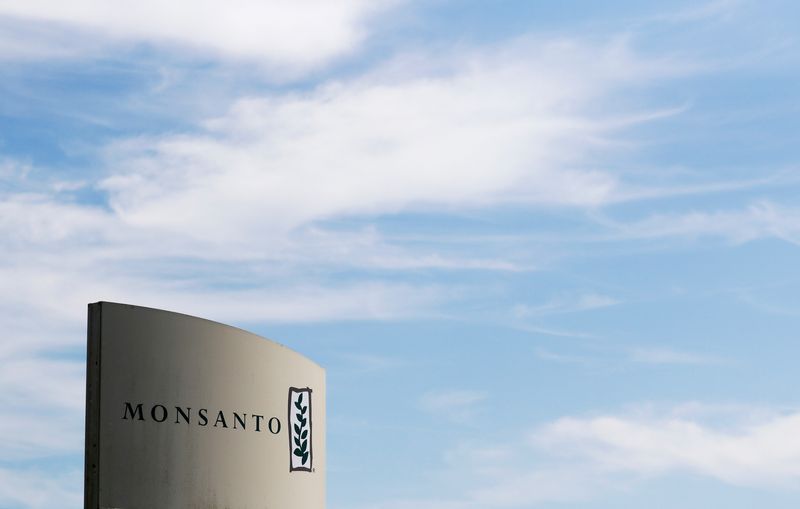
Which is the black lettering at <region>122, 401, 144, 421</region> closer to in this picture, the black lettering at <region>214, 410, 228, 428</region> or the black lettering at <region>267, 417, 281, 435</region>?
the black lettering at <region>214, 410, 228, 428</region>

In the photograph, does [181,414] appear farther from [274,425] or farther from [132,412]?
[274,425]

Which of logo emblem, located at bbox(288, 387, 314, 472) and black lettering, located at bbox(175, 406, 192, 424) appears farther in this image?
logo emblem, located at bbox(288, 387, 314, 472)

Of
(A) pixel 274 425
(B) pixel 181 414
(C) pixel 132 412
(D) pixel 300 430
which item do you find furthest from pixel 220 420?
(D) pixel 300 430

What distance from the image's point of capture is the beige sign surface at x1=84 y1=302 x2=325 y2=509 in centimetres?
1714

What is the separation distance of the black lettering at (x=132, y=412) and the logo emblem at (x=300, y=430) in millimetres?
3172

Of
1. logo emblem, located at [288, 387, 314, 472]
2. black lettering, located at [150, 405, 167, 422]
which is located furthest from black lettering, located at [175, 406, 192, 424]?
logo emblem, located at [288, 387, 314, 472]

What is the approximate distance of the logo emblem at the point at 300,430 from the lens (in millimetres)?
20172

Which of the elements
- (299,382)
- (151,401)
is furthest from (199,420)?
(299,382)

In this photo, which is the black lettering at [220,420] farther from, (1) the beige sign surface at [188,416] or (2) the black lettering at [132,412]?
(2) the black lettering at [132,412]

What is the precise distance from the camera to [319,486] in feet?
69.1

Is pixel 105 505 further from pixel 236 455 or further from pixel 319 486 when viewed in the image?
pixel 319 486

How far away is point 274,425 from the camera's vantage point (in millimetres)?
19688

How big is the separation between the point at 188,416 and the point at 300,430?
2830 millimetres

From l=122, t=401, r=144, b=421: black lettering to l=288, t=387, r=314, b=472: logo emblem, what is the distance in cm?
317
